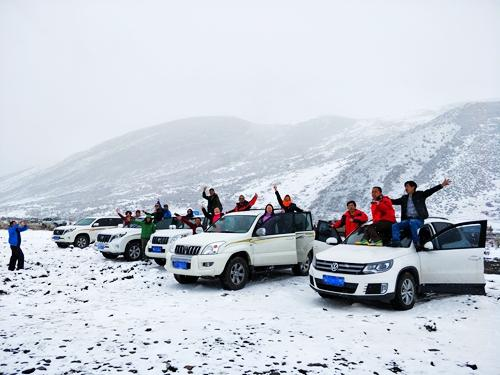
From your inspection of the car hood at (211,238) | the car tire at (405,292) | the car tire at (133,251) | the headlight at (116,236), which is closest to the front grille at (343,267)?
the car tire at (405,292)

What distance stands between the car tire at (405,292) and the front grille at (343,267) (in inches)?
30.9

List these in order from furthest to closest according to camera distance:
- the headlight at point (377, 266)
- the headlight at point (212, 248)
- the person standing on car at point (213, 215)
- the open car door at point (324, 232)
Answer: the person standing on car at point (213, 215) < the open car door at point (324, 232) < the headlight at point (212, 248) < the headlight at point (377, 266)

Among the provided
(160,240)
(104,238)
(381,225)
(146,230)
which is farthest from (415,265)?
(104,238)

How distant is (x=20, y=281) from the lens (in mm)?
12250

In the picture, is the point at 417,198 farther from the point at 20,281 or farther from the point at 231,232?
the point at 20,281

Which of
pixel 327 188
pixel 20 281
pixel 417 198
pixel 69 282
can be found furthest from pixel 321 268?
pixel 327 188

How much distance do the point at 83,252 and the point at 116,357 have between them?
47.7ft

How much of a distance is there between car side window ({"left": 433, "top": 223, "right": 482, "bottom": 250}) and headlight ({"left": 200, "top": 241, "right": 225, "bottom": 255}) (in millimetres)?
4911

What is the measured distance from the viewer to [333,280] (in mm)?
8555

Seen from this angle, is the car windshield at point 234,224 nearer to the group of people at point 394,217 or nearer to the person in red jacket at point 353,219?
the person in red jacket at point 353,219

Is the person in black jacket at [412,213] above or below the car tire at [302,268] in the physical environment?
above

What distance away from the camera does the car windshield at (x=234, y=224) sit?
11.3 metres

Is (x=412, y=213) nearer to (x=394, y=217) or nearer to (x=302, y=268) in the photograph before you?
(x=394, y=217)

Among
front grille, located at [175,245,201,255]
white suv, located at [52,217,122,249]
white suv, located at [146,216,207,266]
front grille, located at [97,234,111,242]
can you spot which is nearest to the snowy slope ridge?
white suv, located at [52,217,122,249]
